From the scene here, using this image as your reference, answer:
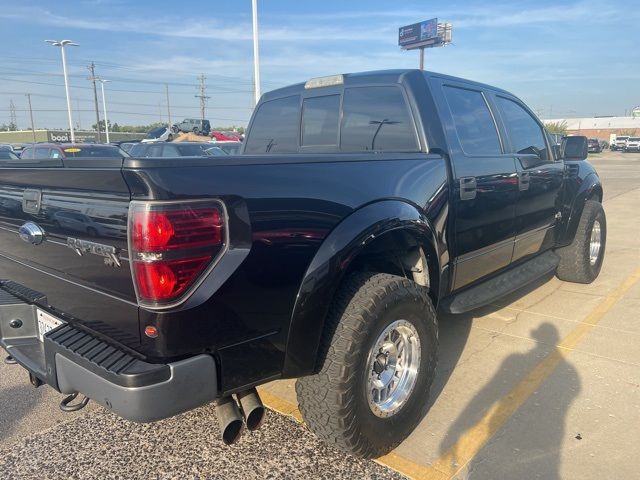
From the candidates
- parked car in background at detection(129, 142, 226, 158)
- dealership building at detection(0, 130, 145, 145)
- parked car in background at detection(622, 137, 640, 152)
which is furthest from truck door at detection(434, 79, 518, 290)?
dealership building at detection(0, 130, 145, 145)

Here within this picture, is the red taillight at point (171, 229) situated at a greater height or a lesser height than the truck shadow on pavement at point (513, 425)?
greater

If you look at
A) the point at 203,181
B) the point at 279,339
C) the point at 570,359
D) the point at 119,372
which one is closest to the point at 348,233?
the point at 279,339

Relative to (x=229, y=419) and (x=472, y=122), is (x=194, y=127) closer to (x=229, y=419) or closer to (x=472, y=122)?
(x=472, y=122)

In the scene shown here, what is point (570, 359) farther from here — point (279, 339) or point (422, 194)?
point (279, 339)

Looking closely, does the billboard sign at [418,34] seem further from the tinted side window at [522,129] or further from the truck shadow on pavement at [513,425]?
the truck shadow on pavement at [513,425]

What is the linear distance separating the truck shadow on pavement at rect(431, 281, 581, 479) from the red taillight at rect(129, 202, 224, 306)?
1.66 metres

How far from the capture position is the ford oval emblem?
2260mm

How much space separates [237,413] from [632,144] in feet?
192

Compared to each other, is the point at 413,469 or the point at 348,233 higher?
the point at 348,233

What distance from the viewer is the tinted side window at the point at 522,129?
417cm

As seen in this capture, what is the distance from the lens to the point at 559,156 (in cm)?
488

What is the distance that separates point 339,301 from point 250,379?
583 millimetres

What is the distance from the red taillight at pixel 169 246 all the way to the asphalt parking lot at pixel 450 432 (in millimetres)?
1193

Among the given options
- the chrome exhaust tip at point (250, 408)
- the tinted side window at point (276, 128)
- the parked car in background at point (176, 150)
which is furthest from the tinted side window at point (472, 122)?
the parked car in background at point (176, 150)
